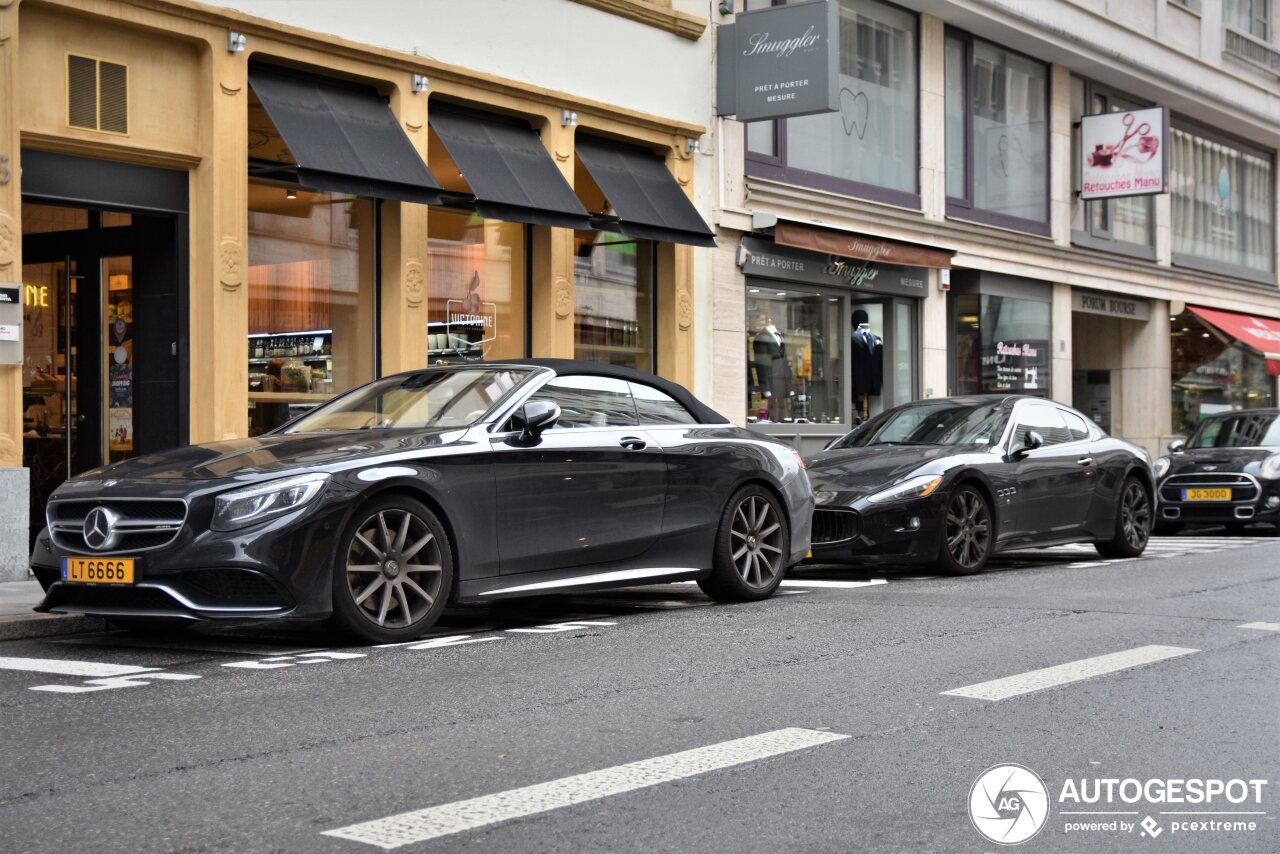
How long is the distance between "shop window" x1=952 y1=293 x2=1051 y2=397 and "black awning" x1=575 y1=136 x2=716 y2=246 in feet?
23.7

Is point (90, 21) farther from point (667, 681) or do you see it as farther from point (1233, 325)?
point (1233, 325)

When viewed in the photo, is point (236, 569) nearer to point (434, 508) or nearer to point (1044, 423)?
point (434, 508)

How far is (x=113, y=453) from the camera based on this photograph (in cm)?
1416

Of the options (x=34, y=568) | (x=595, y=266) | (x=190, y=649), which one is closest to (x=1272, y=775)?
(x=190, y=649)

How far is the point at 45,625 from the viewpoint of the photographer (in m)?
8.63

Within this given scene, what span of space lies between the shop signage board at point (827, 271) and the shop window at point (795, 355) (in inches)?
11.0

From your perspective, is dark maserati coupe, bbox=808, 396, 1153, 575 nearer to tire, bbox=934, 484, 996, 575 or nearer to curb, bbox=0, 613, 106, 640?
tire, bbox=934, 484, 996, 575

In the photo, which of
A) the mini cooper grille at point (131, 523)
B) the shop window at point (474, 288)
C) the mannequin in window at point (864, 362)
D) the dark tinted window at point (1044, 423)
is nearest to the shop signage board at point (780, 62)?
the shop window at point (474, 288)

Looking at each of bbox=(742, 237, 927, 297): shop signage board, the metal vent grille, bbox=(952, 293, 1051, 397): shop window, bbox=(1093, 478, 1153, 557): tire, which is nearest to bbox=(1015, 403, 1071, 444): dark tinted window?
bbox=(1093, 478, 1153, 557): tire

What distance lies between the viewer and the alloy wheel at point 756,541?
1009 cm

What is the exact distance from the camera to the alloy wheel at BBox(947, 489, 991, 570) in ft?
39.9

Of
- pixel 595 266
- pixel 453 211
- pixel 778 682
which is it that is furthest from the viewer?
pixel 595 266

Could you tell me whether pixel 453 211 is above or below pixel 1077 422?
above

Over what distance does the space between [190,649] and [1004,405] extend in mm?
7911
